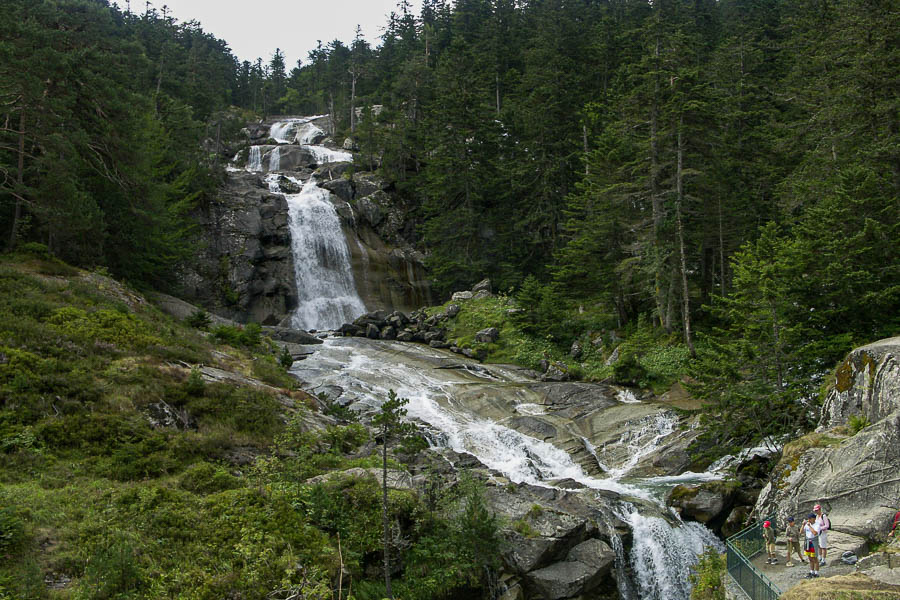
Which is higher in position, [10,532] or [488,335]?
[10,532]

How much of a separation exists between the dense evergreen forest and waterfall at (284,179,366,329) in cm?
710

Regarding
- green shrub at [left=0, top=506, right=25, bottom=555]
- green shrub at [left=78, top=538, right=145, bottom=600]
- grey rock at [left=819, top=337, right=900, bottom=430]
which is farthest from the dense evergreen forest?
green shrub at [left=0, top=506, right=25, bottom=555]

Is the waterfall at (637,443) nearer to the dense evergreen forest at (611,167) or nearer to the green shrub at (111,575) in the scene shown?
the dense evergreen forest at (611,167)

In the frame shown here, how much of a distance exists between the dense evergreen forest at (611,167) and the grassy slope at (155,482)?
9.32 m

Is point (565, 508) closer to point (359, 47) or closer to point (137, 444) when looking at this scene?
point (137, 444)

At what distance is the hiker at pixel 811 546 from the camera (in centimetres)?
986

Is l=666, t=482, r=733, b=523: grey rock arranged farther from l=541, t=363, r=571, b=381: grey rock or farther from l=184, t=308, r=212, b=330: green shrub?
l=184, t=308, r=212, b=330: green shrub

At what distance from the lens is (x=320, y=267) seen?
143 ft

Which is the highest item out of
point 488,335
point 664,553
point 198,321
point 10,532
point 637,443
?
point 198,321

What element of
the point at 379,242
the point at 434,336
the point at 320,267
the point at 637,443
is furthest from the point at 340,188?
the point at 637,443

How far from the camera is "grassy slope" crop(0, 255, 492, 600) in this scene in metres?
9.23

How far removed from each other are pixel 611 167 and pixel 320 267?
24.0 metres

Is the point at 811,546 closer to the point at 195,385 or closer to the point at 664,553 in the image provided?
the point at 664,553

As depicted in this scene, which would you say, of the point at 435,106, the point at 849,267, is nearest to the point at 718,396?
the point at 849,267
